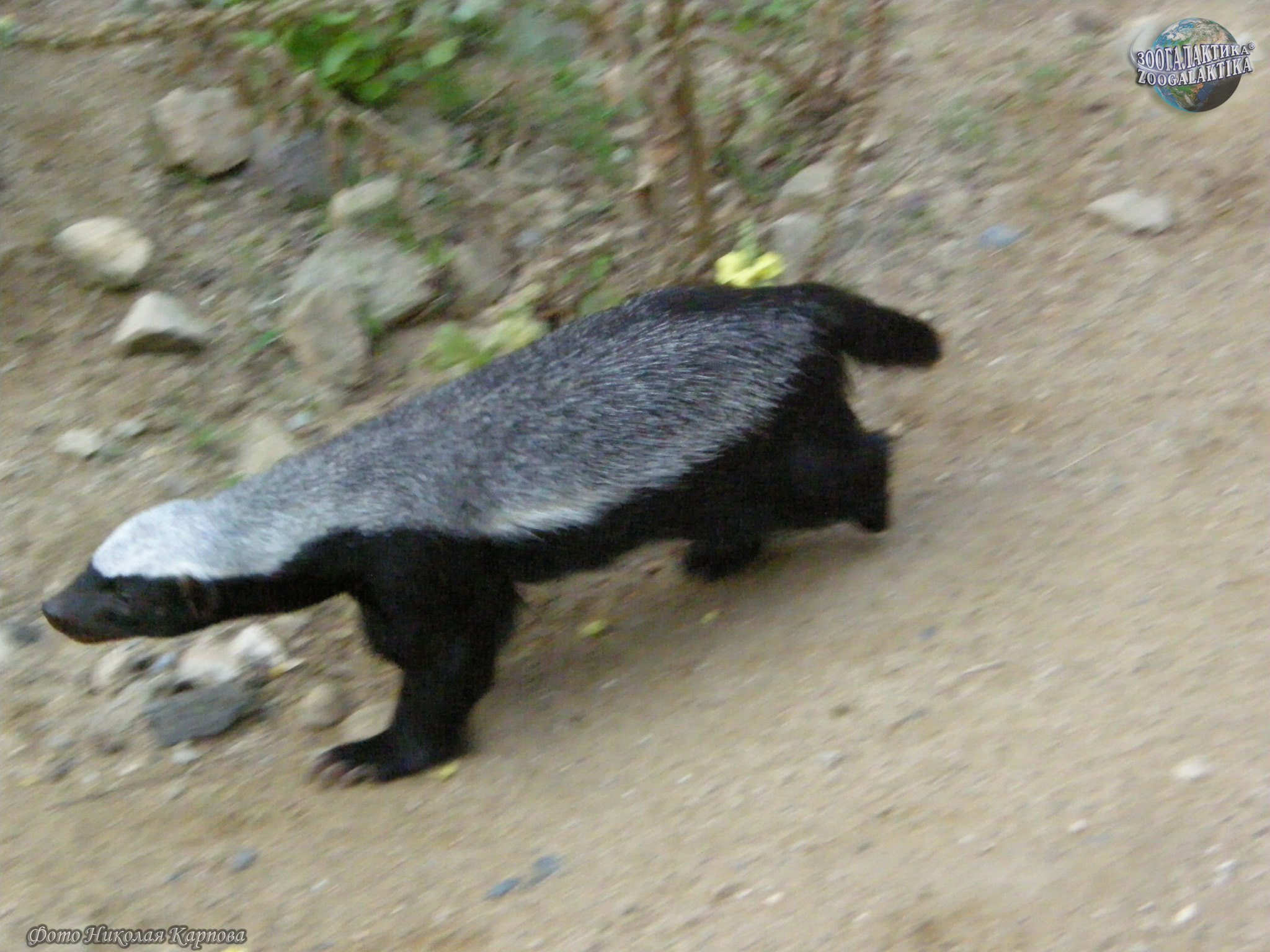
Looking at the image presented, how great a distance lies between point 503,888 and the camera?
334 cm

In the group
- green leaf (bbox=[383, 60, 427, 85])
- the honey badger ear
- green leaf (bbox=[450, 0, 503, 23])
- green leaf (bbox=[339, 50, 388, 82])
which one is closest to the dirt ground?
the honey badger ear

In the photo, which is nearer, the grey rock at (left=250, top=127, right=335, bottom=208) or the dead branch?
the dead branch

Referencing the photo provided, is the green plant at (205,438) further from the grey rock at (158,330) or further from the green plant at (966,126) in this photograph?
the green plant at (966,126)

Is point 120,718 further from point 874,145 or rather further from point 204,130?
point 874,145

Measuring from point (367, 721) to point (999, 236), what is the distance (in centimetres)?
302

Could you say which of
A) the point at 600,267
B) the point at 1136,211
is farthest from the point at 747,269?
the point at 1136,211

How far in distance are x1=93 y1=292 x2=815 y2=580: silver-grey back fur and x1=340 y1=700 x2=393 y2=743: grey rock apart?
724mm

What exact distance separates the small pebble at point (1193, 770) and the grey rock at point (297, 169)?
4.66 metres

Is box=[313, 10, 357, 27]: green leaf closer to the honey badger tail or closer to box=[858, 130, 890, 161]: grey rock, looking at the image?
box=[858, 130, 890, 161]: grey rock

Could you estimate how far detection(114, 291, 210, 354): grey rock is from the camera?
5719mm

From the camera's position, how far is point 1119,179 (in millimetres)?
5230

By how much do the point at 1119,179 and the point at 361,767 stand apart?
11.8 ft

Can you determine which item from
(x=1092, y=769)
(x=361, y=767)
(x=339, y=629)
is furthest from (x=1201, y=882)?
(x=339, y=629)

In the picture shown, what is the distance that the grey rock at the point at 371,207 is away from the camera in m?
5.91
